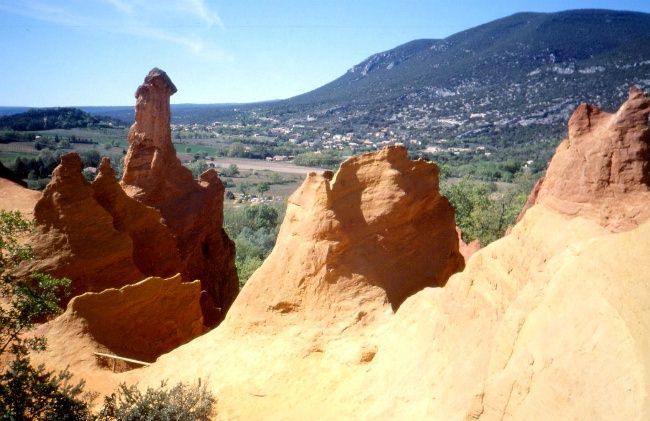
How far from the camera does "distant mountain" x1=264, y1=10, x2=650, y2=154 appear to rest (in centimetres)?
7519

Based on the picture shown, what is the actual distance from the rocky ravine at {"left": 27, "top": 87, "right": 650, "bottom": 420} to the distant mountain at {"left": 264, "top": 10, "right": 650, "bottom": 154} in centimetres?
6081

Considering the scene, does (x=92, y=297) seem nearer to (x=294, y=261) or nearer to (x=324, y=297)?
(x=294, y=261)

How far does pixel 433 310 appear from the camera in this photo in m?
7.88

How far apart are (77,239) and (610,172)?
13.3 metres

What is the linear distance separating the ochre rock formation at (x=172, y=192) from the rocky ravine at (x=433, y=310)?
842 cm

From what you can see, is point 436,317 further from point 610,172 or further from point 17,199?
point 17,199

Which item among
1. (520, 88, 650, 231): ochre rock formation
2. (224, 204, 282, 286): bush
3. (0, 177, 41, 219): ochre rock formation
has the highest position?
(520, 88, 650, 231): ochre rock formation

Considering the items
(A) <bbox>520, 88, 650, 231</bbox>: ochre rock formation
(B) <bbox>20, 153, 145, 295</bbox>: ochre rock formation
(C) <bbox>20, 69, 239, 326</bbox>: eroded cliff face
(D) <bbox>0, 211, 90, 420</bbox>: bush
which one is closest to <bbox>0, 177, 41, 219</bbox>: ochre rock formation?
(B) <bbox>20, 153, 145, 295</bbox>: ochre rock formation

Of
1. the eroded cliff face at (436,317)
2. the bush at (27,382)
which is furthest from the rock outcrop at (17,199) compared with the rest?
the bush at (27,382)

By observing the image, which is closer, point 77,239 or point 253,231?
point 77,239

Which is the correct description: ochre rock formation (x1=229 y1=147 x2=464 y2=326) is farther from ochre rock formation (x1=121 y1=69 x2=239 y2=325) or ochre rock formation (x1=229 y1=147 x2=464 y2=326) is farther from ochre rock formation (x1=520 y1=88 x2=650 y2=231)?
ochre rock formation (x1=121 y1=69 x2=239 y2=325)

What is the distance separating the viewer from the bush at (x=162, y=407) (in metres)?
8.12

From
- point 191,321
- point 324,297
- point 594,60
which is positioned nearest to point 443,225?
point 324,297

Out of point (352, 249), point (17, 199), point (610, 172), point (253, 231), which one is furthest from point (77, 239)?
point (253, 231)
